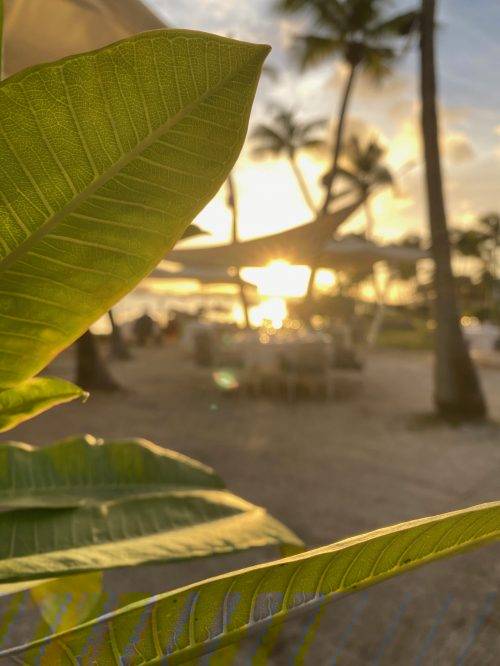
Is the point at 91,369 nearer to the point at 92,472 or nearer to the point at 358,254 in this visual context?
the point at 358,254

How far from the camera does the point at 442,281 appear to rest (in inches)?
221

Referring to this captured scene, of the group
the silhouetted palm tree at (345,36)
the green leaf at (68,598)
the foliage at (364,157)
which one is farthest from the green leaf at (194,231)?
the foliage at (364,157)

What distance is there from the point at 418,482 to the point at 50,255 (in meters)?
3.80

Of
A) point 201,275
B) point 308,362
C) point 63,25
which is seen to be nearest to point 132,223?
point 63,25

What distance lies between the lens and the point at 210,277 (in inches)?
597

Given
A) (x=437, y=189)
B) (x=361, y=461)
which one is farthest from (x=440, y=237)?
(x=361, y=461)

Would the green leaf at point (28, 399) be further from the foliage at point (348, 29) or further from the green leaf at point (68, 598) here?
the foliage at point (348, 29)

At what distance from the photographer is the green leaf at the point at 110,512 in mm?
510

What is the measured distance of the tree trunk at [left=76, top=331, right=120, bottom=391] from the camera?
23.3 ft

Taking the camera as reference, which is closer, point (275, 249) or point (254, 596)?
point (254, 596)

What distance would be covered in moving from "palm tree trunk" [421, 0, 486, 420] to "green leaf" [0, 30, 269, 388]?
561 cm

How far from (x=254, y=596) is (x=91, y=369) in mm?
7307

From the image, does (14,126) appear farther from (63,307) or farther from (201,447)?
(201,447)

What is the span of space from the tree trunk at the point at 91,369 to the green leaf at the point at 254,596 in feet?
22.9
